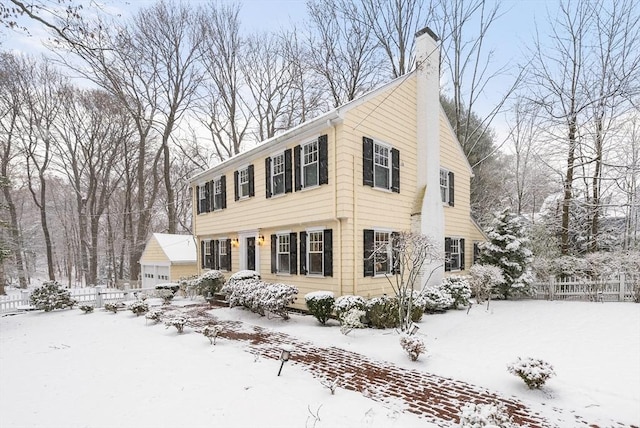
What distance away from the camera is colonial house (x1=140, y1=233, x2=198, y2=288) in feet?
60.1

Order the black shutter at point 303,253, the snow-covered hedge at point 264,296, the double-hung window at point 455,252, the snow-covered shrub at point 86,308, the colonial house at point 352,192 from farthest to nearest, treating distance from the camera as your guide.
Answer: the double-hung window at point 455,252, the snow-covered shrub at point 86,308, the black shutter at point 303,253, the colonial house at point 352,192, the snow-covered hedge at point 264,296

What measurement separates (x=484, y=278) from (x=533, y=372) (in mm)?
7230

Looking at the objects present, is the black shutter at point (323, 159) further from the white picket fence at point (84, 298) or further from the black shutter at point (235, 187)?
the white picket fence at point (84, 298)

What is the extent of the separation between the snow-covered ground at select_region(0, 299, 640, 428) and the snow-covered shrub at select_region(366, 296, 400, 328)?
0.35 metres

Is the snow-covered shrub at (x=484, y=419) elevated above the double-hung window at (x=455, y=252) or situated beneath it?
situated beneath

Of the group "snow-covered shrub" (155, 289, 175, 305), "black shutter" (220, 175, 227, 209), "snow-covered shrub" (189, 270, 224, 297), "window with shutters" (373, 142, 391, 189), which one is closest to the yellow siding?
"snow-covered shrub" (155, 289, 175, 305)

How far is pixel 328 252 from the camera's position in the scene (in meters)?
9.77

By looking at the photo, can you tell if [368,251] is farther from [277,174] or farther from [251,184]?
[251,184]

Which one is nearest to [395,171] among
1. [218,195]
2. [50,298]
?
[218,195]

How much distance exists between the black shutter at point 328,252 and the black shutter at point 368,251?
1.03m

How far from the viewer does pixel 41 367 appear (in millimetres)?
6363

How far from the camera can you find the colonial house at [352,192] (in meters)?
9.48

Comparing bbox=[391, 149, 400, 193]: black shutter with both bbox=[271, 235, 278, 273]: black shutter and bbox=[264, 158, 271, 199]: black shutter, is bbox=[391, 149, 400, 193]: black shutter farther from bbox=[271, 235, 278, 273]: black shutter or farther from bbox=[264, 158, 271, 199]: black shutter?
bbox=[271, 235, 278, 273]: black shutter

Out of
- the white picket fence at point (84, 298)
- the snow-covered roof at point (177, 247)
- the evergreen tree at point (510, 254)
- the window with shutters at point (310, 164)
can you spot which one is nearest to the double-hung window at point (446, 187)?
the evergreen tree at point (510, 254)
